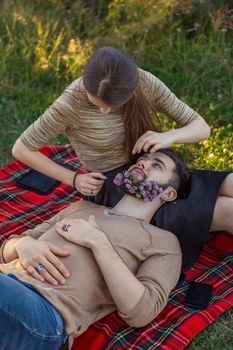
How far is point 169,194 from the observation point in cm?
370

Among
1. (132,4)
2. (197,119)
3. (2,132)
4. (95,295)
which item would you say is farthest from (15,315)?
(132,4)

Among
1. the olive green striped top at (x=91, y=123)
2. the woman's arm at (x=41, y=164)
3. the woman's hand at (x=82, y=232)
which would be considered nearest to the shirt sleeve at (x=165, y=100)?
the olive green striped top at (x=91, y=123)

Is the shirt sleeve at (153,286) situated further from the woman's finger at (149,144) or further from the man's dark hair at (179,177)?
the woman's finger at (149,144)

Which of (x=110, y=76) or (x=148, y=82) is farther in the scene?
(x=148, y=82)

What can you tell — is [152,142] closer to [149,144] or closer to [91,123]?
[149,144]

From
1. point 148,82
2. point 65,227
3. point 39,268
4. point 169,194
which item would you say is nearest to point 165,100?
point 148,82

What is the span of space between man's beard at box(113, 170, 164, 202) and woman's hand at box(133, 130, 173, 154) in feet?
0.75

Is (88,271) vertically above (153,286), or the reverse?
(88,271)

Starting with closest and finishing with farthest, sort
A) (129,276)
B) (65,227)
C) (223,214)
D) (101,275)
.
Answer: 1. (129,276)
2. (101,275)
3. (65,227)
4. (223,214)

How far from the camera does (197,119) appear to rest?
13.2 ft

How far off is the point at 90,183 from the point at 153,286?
85 centimetres

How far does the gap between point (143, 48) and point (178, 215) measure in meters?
3.19

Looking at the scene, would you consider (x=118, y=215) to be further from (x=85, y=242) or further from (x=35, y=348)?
(x=35, y=348)

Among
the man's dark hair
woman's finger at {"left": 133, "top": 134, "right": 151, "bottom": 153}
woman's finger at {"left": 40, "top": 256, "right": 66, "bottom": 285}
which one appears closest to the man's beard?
the man's dark hair
